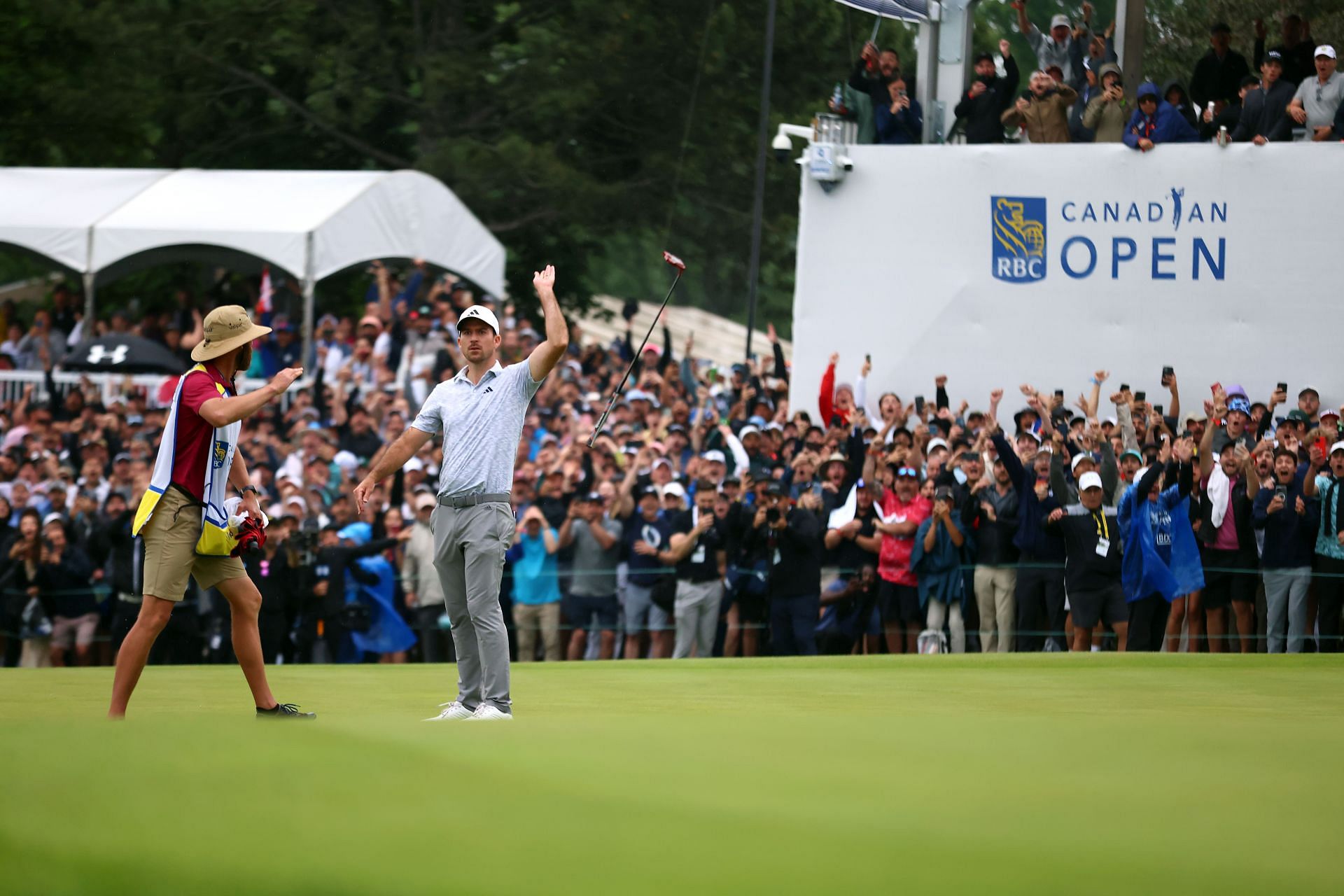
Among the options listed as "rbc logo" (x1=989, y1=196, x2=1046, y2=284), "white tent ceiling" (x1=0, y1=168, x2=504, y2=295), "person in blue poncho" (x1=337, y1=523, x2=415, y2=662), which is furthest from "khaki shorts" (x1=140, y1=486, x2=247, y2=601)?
"white tent ceiling" (x1=0, y1=168, x2=504, y2=295)

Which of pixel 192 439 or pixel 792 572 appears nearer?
pixel 192 439

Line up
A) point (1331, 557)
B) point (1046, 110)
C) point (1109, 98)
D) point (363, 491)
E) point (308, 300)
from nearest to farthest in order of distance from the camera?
point (363, 491) → point (1331, 557) → point (1109, 98) → point (1046, 110) → point (308, 300)

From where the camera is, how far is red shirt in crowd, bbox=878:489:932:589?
1423 cm

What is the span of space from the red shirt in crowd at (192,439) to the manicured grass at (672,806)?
1.50 m

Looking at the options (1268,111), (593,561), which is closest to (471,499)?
(593,561)

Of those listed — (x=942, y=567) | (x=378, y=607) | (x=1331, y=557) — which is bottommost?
(x=378, y=607)

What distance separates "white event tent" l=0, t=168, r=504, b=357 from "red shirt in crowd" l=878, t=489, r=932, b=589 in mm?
11327

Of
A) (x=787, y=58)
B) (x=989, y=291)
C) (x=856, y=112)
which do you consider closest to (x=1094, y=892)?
(x=989, y=291)

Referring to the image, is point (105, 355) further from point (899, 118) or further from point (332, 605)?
point (899, 118)

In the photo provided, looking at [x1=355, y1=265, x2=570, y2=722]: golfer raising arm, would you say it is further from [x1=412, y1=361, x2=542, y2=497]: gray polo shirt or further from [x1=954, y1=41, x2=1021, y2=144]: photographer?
[x1=954, y1=41, x2=1021, y2=144]: photographer

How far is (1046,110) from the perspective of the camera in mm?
19625

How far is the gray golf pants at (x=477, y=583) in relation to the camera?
26.5 feet

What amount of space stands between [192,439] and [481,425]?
4.36 feet

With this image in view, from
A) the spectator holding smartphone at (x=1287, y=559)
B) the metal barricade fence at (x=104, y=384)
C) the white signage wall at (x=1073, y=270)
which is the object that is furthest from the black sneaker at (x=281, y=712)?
the metal barricade fence at (x=104, y=384)
